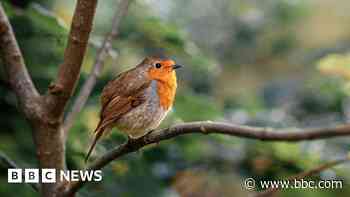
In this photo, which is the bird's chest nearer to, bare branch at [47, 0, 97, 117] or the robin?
the robin

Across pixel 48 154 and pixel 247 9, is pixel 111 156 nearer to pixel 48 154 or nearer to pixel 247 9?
pixel 48 154

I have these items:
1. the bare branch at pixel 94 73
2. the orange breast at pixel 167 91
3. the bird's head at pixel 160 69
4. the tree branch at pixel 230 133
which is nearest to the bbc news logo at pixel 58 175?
the tree branch at pixel 230 133

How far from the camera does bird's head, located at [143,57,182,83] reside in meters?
3.32

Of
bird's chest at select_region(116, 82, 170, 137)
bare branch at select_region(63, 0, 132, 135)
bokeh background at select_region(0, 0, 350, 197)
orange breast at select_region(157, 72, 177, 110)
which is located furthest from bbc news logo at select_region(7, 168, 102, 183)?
orange breast at select_region(157, 72, 177, 110)

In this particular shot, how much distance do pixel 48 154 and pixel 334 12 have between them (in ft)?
13.7

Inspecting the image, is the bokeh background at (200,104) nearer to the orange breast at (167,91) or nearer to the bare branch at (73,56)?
the orange breast at (167,91)

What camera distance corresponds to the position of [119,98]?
3.16 meters

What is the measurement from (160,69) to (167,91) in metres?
0.18

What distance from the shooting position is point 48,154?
2656 millimetres

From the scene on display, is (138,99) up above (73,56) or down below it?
below

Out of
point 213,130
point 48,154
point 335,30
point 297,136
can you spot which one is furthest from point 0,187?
point 335,30

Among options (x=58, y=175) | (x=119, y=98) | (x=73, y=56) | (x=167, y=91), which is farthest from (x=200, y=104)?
(x=73, y=56)

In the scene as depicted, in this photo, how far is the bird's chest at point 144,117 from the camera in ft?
10.5

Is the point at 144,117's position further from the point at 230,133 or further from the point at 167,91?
the point at 230,133
